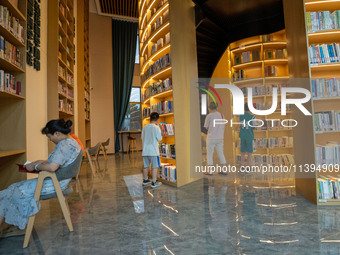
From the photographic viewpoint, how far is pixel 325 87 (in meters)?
2.93

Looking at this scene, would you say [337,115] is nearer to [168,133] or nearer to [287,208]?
[287,208]

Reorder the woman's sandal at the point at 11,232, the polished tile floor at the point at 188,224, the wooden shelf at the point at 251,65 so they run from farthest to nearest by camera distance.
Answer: the wooden shelf at the point at 251,65, the woman's sandal at the point at 11,232, the polished tile floor at the point at 188,224

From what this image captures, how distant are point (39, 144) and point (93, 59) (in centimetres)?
825

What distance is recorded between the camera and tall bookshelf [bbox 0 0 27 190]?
2.66 metres

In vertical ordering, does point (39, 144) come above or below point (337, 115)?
below

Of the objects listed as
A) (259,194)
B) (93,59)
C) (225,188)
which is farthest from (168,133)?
(93,59)

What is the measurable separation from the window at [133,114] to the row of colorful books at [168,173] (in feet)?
25.1

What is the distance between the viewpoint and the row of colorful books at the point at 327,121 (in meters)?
2.89

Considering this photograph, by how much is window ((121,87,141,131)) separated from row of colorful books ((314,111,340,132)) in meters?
10.0

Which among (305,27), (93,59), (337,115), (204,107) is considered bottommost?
(337,115)

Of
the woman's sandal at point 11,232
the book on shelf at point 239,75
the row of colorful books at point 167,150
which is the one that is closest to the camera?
the woman's sandal at point 11,232

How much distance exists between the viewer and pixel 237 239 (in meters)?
1.94

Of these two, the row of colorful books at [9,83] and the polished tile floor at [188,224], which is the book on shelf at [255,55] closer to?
the polished tile floor at [188,224]

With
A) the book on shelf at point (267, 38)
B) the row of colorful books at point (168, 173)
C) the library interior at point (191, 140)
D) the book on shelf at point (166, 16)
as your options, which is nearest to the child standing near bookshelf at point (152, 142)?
the library interior at point (191, 140)
